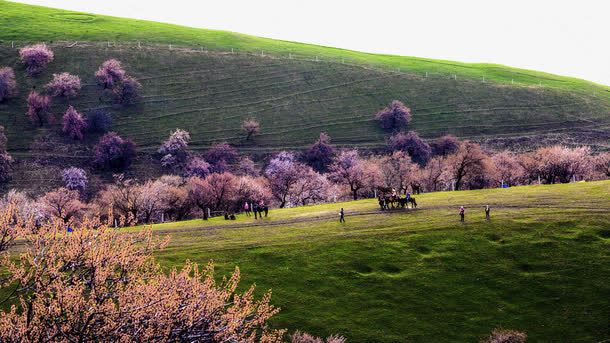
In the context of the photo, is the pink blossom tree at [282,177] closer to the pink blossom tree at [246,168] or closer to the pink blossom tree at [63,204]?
the pink blossom tree at [246,168]

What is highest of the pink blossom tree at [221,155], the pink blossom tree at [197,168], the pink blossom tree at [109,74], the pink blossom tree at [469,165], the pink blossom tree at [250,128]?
the pink blossom tree at [109,74]

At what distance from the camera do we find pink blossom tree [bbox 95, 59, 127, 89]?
15538cm

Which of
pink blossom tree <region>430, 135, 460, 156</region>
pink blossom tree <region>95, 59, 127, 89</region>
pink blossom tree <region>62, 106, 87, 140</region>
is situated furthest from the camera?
pink blossom tree <region>95, 59, 127, 89</region>

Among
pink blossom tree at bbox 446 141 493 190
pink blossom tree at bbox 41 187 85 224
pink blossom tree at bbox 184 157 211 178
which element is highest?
pink blossom tree at bbox 446 141 493 190

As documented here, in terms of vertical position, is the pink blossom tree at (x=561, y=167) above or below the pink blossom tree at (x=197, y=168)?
above

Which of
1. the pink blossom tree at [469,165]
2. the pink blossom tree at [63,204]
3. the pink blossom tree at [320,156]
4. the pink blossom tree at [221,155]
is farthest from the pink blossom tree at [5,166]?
the pink blossom tree at [469,165]

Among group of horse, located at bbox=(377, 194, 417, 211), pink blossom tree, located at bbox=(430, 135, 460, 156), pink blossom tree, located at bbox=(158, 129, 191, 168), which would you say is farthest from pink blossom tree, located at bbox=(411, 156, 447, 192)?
pink blossom tree, located at bbox=(158, 129, 191, 168)

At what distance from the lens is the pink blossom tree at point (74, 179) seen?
12189cm

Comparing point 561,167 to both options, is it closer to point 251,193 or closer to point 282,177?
point 282,177

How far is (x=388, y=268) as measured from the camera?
67750 millimetres

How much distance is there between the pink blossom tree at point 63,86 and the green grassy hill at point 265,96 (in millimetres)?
2353

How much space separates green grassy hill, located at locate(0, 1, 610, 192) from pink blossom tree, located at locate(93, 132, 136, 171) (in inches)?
143

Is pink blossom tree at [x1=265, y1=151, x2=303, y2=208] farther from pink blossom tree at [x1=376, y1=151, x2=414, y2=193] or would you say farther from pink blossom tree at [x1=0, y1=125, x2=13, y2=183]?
pink blossom tree at [x1=0, y1=125, x2=13, y2=183]

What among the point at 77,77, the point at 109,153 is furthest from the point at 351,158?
the point at 77,77
